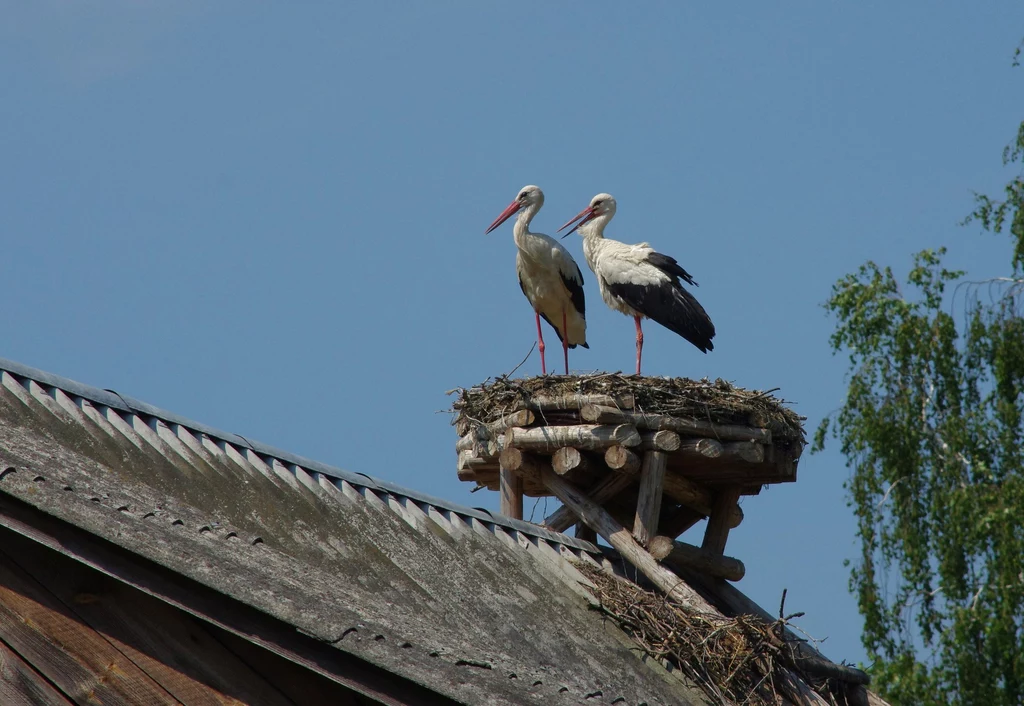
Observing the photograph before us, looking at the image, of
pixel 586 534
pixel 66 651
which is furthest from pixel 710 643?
pixel 66 651

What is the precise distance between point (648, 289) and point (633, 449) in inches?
146

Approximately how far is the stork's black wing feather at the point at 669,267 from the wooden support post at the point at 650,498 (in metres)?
3.83

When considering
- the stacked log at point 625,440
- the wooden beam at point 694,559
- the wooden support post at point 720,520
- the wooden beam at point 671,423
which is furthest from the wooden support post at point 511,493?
the wooden support post at point 720,520

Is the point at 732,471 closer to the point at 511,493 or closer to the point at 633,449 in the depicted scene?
the point at 633,449

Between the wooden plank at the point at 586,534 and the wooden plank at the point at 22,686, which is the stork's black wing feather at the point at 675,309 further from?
the wooden plank at the point at 22,686

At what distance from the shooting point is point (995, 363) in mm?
17266

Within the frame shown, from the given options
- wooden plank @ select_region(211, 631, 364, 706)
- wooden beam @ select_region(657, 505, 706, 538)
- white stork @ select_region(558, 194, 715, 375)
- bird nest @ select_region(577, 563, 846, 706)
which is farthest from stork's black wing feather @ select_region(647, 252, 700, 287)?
wooden plank @ select_region(211, 631, 364, 706)

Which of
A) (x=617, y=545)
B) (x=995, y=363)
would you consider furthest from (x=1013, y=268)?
(x=617, y=545)

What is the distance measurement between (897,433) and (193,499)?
12.6 metres

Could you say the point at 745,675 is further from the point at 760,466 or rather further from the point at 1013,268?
the point at 1013,268

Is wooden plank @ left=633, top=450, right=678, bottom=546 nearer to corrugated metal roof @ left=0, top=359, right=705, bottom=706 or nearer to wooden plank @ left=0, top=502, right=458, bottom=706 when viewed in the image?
corrugated metal roof @ left=0, top=359, right=705, bottom=706

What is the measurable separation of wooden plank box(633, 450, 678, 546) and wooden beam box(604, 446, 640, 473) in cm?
11

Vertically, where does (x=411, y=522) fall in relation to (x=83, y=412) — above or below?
above

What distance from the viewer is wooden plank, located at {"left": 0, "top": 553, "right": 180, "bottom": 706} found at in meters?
4.77
